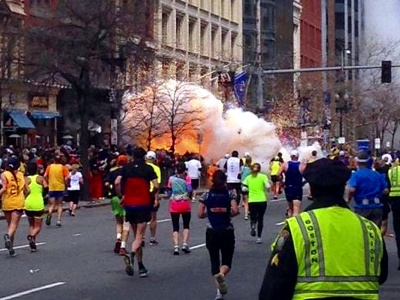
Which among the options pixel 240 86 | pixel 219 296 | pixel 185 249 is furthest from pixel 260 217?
pixel 240 86

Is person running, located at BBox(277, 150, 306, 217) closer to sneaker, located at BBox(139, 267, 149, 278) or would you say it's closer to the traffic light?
sneaker, located at BBox(139, 267, 149, 278)

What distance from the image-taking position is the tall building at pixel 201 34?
65.6 m

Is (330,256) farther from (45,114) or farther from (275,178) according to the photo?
(45,114)

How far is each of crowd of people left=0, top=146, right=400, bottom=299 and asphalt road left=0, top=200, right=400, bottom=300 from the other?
345 millimetres

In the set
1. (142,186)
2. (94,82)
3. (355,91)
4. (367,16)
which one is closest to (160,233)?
(142,186)

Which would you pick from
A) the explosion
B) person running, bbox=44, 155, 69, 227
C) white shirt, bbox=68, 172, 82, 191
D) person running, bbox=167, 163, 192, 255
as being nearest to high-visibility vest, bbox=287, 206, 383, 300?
person running, bbox=167, 163, 192, 255

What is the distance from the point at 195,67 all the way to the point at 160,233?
46003 millimetres

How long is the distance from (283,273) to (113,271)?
1137 centimetres

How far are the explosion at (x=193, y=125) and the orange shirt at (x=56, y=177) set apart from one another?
20.2m

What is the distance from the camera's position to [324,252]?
5.30 m

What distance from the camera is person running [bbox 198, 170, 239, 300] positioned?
13.8m

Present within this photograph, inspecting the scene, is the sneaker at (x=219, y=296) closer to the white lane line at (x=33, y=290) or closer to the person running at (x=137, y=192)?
the white lane line at (x=33, y=290)

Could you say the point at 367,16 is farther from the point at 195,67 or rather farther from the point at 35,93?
the point at 35,93

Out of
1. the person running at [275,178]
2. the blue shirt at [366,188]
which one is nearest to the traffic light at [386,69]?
the person running at [275,178]
